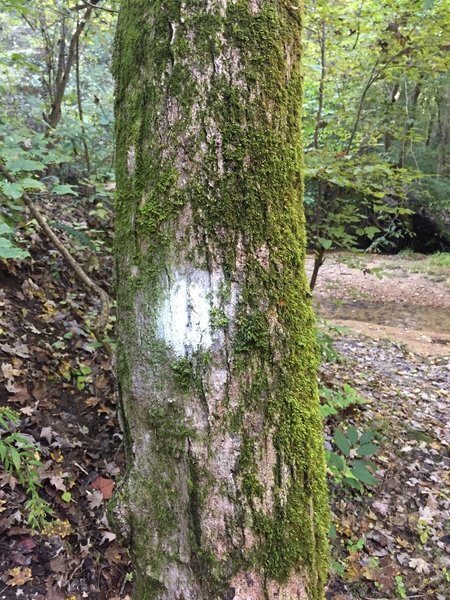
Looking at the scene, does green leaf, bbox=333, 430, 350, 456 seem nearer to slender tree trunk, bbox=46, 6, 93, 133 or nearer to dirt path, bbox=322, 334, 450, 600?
dirt path, bbox=322, 334, 450, 600

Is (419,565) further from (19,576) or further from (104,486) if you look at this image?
(19,576)

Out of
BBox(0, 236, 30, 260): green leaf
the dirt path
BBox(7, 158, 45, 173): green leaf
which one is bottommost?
the dirt path

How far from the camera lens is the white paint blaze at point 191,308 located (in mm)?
1011

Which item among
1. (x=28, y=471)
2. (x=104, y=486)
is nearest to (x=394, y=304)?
(x=104, y=486)

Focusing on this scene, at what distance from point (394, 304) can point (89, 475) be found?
10988 mm

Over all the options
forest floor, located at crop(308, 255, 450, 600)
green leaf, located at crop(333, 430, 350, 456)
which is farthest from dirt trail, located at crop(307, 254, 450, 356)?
green leaf, located at crop(333, 430, 350, 456)

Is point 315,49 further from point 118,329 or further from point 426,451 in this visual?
point 118,329

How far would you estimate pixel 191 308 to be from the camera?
102 centimetres

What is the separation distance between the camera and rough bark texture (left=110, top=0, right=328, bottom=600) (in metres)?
0.98

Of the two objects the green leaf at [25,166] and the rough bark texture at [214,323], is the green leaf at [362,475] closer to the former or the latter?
the rough bark texture at [214,323]

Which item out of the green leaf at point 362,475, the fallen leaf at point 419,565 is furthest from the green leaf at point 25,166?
the fallen leaf at point 419,565

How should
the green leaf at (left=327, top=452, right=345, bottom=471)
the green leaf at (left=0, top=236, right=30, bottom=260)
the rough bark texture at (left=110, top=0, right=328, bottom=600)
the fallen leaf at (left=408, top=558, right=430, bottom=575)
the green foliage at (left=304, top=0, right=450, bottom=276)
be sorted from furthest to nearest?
1. the green foliage at (left=304, top=0, right=450, bottom=276)
2. the fallen leaf at (left=408, top=558, right=430, bottom=575)
3. the green leaf at (left=327, top=452, right=345, bottom=471)
4. the green leaf at (left=0, top=236, right=30, bottom=260)
5. the rough bark texture at (left=110, top=0, right=328, bottom=600)

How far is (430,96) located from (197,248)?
19318mm

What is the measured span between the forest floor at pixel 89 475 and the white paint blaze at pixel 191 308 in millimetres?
2058
